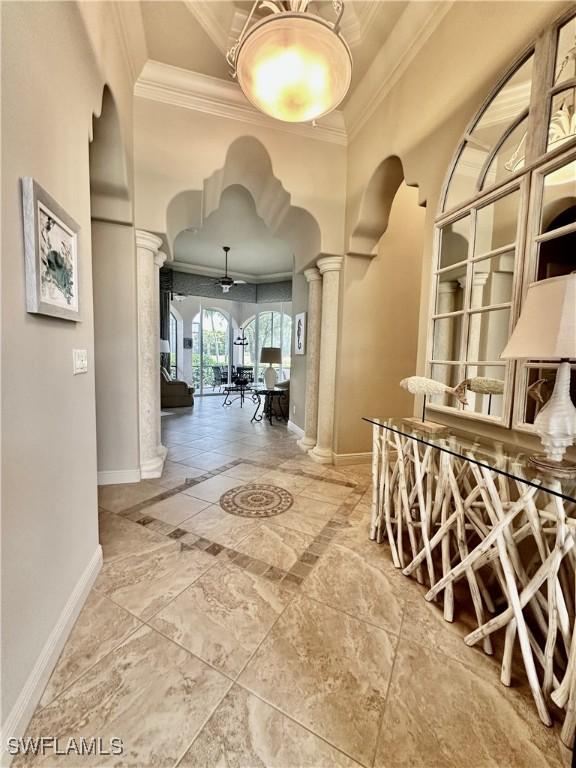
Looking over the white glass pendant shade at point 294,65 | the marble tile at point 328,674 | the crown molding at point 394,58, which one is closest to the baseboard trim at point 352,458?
the marble tile at point 328,674

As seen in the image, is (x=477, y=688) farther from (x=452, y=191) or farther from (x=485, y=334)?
(x=452, y=191)

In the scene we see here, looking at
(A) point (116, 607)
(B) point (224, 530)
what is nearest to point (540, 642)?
(B) point (224, 530)

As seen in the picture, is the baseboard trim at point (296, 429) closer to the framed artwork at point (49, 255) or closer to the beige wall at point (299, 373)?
the beige wall at point (299, 373)

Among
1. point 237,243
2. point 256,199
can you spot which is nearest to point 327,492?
point 256,199

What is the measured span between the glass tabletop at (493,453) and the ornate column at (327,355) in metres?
1.68

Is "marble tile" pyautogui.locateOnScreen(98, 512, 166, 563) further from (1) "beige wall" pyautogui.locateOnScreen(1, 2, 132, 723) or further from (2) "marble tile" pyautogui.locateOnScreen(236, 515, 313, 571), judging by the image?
(2) "marble tile" pyautogui.locateOnScreen(236, 515, 313, 571)

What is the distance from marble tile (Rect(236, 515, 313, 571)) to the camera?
200 cm

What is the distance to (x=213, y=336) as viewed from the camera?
9891 mm

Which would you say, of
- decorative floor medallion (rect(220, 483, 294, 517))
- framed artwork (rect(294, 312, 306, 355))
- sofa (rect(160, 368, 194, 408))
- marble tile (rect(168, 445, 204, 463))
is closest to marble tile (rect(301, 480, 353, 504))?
decorative floor medallion (rect(220, 483, 294, 517))

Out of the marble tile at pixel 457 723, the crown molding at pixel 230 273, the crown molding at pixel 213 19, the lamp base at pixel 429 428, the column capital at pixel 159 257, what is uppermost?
the crown molding at pixel 213 19

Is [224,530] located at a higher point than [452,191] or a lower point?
lower

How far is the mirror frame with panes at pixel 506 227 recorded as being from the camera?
144 cm

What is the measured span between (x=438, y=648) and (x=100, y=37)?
3.74 meters

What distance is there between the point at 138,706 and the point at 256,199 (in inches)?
181
